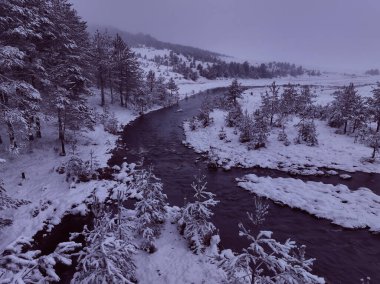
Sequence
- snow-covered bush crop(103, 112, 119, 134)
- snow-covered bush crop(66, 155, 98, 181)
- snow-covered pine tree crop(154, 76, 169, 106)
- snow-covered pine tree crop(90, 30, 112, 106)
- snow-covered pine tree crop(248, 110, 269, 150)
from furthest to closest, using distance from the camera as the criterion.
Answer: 1. snow-covered pine tree crop(154, 76, 169, 106)
2. snow-covered pine tree crop(90, 30, 112, 106)
3. snow-covered bush crop(103, 112, 119, 134)
4. snow-covered pine tree crop(248, 110, 269, 150)
5. snow-covered bush crop(66, 155, 98, 181)

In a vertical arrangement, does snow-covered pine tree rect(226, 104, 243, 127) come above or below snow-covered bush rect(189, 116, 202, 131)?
above

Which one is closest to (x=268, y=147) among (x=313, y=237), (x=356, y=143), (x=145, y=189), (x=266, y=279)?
(x=356, y=143)

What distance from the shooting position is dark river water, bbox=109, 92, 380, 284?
1264 cm

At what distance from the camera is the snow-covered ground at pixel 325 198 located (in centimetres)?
1622

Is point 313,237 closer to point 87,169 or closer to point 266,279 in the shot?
point 266,279

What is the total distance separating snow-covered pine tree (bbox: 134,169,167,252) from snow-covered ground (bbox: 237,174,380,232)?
858 cm

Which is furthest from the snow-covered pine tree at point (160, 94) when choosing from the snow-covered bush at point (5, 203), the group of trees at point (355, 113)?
the snow-covered bush at point (5, 203)

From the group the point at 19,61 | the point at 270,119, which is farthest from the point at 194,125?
the point at 19,61

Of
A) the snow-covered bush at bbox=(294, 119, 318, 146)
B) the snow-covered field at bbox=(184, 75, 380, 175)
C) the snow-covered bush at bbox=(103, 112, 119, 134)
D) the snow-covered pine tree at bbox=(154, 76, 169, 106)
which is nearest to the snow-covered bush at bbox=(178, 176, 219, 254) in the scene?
the snow-covered field at bbox=(184, 75, 380, 175)

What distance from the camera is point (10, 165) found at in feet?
62.6

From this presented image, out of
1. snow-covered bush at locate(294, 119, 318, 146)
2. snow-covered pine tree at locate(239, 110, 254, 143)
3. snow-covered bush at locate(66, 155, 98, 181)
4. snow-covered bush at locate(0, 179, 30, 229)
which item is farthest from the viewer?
snow-covered pine tree at locate(239, 110, 254, 143)

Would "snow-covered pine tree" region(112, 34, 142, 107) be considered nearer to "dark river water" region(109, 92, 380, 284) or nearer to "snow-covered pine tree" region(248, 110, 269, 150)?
"dark river water" region(109, 92, 380, 284)

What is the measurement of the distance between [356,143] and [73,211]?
30272 mm

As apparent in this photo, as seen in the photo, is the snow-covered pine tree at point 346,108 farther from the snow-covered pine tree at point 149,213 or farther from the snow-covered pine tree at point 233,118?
the snow-covered pine tree at point 149,213
